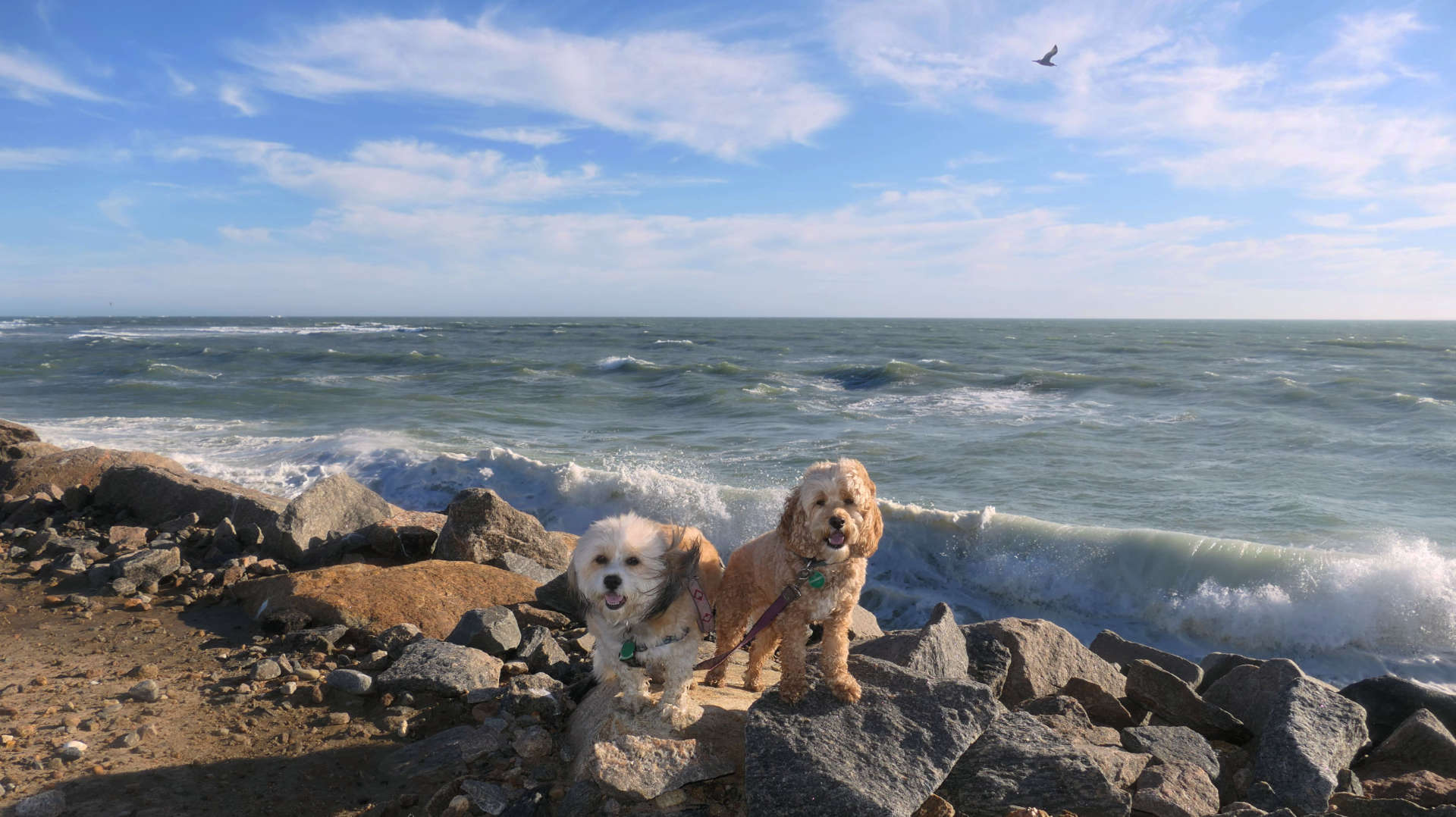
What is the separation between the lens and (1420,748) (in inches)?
195

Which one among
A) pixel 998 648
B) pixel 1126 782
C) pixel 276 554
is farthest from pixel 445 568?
pixel 1126 782

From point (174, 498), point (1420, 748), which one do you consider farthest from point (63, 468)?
point (1420, 748)

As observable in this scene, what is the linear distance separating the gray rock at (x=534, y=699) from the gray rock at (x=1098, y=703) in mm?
3022

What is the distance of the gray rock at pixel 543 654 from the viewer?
5312 millimetres

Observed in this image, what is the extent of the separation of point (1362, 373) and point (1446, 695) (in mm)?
37677

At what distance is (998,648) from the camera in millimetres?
5141

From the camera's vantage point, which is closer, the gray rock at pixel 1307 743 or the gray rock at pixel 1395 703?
the gray rock at pixel 1307 743

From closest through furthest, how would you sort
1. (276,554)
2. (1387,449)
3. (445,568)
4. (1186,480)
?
(445,568)
(276,554)
(1186,480)
(1387,449)

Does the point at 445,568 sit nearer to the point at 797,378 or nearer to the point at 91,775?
the point at 91,775

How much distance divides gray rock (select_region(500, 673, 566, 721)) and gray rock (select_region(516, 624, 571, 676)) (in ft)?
1.40

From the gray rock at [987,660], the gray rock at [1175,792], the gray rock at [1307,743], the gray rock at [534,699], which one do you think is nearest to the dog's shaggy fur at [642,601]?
the gray rock at [534,699]

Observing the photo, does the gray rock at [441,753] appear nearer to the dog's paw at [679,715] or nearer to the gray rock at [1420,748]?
the dog's paw at [679,715]

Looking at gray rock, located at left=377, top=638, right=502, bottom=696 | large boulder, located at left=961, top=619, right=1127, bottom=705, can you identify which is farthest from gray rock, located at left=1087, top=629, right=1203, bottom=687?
gray rock, located at left=377, top=638, right=502, bottom=696

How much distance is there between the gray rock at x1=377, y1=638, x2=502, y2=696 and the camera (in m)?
4.88
